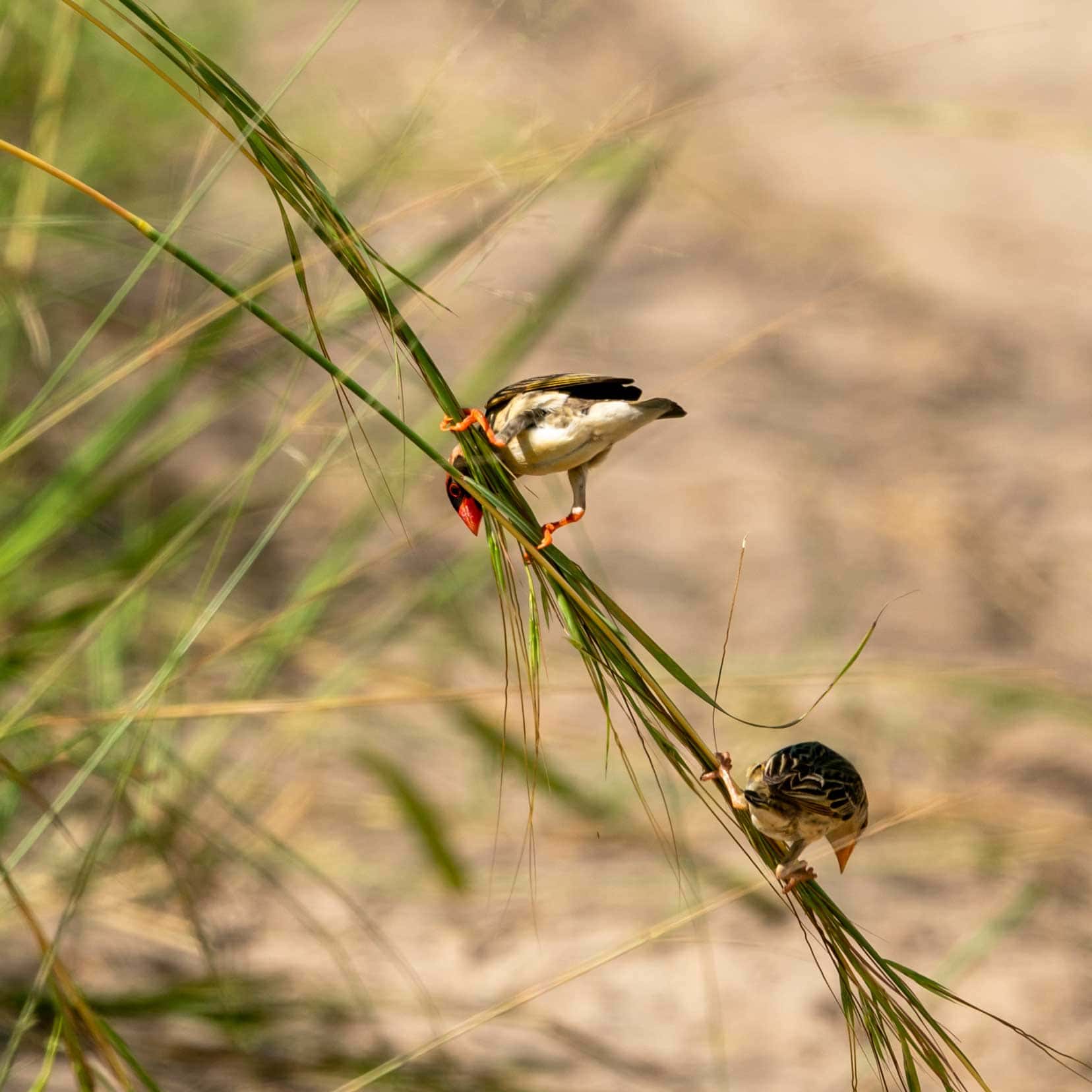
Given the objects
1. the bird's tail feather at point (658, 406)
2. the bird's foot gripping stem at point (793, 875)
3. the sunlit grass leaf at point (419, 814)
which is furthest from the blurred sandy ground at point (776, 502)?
the bird's foot gripping stem at point (793, 875)

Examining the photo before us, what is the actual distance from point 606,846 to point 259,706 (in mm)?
1674

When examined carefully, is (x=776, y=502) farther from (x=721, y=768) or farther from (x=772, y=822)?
(x=721, y=768)

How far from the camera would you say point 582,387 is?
99 cm

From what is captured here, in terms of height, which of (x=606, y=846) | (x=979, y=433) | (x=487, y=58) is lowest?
(x=606, y=846)

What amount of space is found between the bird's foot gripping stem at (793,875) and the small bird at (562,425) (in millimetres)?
292

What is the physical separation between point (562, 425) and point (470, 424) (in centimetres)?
7

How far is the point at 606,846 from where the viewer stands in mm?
2840

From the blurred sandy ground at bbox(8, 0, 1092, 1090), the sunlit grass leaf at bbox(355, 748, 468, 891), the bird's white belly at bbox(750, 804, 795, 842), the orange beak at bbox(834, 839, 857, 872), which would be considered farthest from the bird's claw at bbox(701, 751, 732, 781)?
the sunlit grass leaf at bbox(355, 748, 468, 891)

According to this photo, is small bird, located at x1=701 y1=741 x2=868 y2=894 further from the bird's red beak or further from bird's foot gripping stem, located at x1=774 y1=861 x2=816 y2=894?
the bird's red beak

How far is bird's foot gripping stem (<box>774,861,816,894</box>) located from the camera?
2.95 feet

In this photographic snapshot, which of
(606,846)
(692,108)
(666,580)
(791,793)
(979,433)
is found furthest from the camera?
(979,433)

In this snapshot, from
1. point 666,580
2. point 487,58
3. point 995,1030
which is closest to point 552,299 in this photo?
point 995,1030

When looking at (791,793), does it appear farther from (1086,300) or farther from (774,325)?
(1086,300)

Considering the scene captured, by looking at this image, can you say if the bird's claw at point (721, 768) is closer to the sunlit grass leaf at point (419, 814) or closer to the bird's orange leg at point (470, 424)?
the bird's orange leg at point (470, 424)
